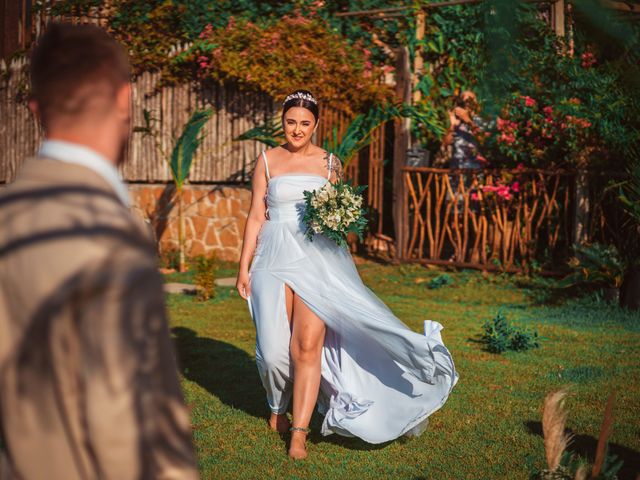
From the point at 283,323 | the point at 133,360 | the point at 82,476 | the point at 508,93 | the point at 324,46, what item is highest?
the point at 324,46

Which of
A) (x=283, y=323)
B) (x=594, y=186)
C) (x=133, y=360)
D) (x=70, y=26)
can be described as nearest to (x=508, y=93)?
(x=133, y=360)

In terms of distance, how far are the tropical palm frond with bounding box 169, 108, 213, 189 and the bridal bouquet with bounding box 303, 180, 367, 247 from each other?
7.62m

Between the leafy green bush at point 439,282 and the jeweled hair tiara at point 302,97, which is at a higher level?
the jeweled hair tiara at point 302,97

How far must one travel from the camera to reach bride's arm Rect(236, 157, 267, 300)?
5766 mm

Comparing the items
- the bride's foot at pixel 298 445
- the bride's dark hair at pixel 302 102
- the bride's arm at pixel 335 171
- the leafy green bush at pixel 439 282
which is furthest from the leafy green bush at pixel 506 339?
the leafy green bush at pixel 439 282

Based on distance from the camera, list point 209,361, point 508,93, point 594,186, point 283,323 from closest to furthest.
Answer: point 508,93
point 283,323
point 209,361
point 594,186

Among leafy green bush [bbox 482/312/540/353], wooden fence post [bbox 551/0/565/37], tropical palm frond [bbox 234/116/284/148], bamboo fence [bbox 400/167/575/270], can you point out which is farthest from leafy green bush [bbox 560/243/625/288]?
wooden fence post [bbox 551/0/565/37]

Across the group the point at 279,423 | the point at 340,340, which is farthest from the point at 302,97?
the point at 279,423

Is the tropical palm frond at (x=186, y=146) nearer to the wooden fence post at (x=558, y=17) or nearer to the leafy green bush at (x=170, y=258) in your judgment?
the leafy green bush at (x=170, y=258)

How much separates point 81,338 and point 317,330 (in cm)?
389

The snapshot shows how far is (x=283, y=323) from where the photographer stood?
5527 mm

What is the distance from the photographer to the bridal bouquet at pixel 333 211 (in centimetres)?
537

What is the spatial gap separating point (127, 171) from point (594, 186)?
24.4 ft

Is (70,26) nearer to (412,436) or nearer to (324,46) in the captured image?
(412,436)
